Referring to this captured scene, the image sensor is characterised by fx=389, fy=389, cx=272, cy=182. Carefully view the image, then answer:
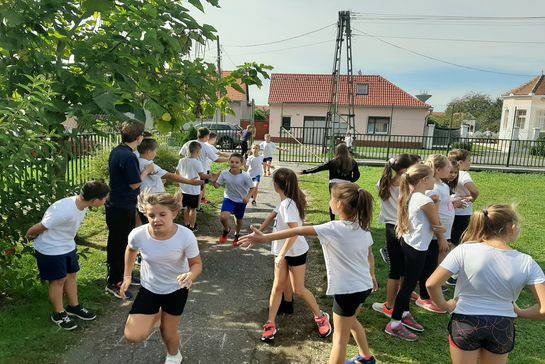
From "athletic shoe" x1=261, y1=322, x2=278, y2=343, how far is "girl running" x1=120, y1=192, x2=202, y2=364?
94 centimetres

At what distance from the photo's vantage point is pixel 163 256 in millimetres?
2992

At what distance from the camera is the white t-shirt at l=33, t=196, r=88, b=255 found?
3637 mm

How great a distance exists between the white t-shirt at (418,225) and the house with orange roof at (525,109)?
38569 mm

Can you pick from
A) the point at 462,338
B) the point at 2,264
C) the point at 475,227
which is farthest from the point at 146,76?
the point at 462,338

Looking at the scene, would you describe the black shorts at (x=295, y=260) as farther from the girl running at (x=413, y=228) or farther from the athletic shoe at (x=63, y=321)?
the athletic shoe at (x=63, y=321)

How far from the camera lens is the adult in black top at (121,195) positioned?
4.42 metres

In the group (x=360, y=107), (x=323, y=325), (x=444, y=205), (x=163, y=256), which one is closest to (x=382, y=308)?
(x=323, y=325)

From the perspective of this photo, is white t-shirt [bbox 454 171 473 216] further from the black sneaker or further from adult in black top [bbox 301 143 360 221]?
the black sneaker

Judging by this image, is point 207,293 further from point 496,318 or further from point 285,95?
point 285,95

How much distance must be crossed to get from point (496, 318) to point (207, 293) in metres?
3.28

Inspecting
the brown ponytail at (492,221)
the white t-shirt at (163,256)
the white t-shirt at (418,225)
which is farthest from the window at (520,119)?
the white t-shirt at (163,256)

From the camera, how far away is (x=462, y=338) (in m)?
2.49

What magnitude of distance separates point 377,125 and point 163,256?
35430mm

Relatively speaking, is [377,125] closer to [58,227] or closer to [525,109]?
[525,109]
